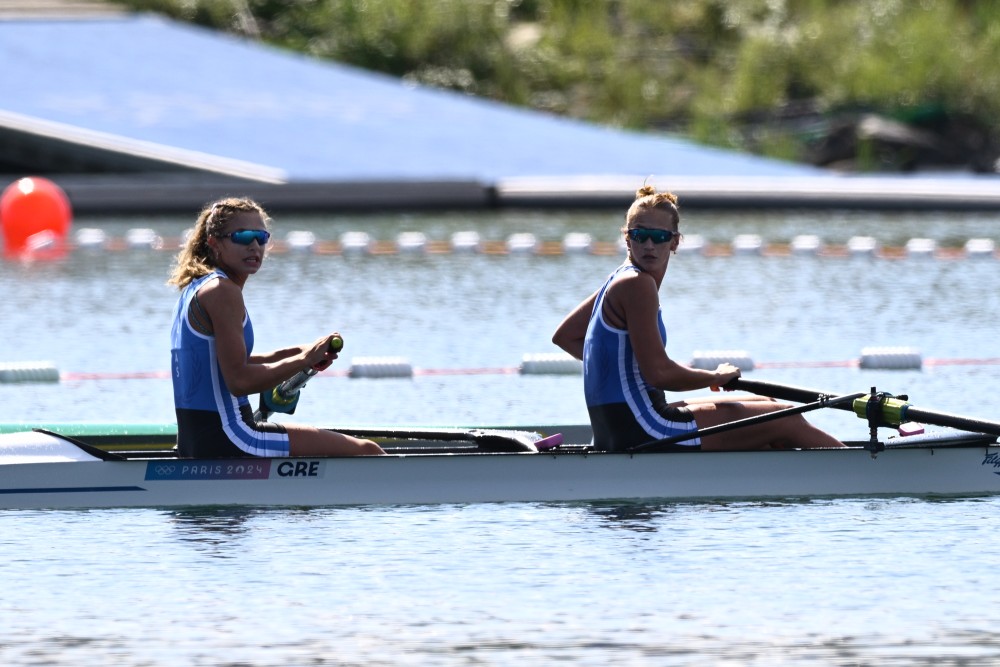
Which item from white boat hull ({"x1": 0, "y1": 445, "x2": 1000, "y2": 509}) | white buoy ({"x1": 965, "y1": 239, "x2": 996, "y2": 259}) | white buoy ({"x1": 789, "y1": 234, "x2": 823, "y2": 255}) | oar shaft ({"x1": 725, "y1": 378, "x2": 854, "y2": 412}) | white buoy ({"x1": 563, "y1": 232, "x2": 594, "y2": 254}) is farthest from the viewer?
white buoy ({"x1": 563, "y1": 232, "x2": 594, "y2": 254})

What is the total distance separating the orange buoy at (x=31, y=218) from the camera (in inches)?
907

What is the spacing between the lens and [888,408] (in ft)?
29.3

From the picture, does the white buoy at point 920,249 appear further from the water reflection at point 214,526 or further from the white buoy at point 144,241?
the water reflection at point 214,526

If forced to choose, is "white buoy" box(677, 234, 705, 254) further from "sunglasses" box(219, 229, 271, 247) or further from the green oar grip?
"sunglasses" box(219, 229, 271, 247)

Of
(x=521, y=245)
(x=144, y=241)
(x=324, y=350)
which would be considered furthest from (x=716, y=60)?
(x=324, y=350)

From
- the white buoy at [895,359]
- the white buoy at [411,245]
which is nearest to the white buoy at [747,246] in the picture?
the white buoy at [411,245]

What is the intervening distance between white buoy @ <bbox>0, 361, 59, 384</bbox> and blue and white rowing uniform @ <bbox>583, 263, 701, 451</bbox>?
18.4ft

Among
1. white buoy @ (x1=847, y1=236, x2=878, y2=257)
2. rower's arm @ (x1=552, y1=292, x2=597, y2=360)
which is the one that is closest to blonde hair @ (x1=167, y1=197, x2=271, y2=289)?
rower's arm @ (x1=552, y1=292, x2=597, y2=360)

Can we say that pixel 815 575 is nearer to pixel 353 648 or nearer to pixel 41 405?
pixel 353 648

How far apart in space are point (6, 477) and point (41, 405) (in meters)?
4.04

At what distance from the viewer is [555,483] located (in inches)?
353

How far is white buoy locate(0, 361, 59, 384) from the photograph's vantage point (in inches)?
535

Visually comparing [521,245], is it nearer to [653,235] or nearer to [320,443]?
[320,443]

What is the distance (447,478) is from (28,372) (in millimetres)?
5477
